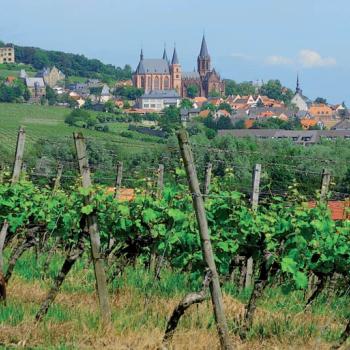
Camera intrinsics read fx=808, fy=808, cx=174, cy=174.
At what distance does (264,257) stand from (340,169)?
27495 mm

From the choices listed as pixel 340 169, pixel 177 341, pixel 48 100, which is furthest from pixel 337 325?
pixel 48 100

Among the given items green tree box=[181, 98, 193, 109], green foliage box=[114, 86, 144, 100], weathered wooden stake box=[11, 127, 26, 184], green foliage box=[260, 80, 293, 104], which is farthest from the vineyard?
green foliage box=[260, 80, 293, 104]

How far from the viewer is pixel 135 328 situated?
5832 millimetres

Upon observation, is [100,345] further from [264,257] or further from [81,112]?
[81,112]

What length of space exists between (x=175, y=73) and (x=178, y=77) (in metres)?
1.66

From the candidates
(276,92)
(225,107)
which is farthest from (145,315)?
(276,92)

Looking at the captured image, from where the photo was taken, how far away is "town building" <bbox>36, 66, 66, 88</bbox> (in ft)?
583

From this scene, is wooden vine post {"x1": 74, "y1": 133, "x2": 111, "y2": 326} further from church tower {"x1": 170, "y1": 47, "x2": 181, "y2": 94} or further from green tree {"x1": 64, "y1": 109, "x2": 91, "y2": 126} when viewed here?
church tower {"x1": 170, "y1": 47, "x2": 181, "y2": 94}

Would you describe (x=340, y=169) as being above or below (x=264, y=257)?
below

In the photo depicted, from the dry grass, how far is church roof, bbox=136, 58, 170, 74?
162 metres

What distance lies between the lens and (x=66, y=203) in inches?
347

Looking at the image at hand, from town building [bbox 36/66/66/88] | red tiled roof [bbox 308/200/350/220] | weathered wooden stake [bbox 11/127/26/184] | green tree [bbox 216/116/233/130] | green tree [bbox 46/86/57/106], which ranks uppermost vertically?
weathered wooden stake [bbox 11/127/26/184]

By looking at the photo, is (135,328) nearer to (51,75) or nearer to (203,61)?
(203,61)

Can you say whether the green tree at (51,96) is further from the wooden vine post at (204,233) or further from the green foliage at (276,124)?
the wooden vine post at (204,233)
